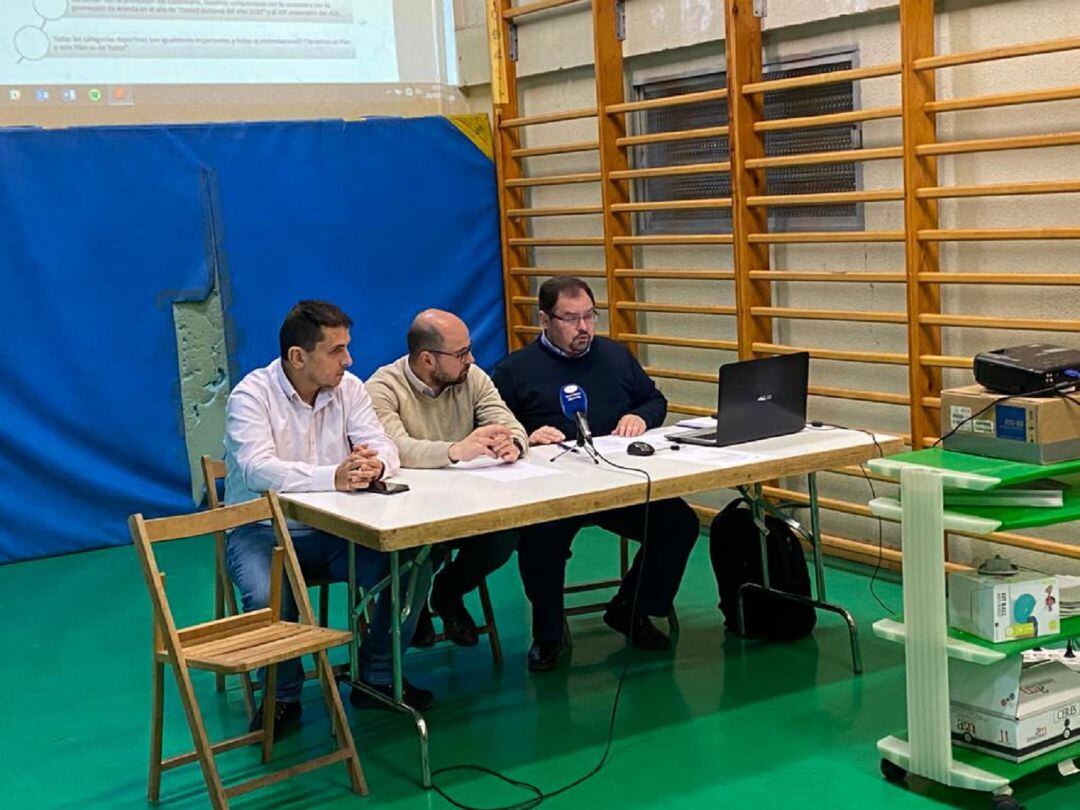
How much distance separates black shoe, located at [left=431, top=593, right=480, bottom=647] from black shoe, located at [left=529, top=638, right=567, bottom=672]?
263mm

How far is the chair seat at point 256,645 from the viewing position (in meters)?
3.27

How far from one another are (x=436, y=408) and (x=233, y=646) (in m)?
1.19

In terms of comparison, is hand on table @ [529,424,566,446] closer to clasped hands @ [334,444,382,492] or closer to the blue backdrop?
clasped hands @ [334,444,382,492]

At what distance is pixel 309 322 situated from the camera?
157 inches

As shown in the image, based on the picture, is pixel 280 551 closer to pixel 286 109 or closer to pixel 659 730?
pixel 659 730

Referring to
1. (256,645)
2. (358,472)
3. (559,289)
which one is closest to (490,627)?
(358,472)

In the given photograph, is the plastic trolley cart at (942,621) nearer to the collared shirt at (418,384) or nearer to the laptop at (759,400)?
the laptop at (759,400)

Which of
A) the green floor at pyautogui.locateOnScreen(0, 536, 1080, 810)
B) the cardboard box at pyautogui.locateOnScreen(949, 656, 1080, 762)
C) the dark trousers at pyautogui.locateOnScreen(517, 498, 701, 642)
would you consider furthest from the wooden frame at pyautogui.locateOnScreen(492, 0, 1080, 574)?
the cardboard box at pyautogui.locateOnScreen(949, 656, 1080, 762)

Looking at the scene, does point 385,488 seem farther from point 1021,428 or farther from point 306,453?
point 1021,428

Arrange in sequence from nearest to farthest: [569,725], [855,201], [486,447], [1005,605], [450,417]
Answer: [1005,605]
[569,725]
[486,447]
[450,417]
[855,201]

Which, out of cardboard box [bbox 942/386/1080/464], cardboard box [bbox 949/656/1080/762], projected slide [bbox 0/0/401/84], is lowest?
cardboard box [bbox 949/656/1080/762]

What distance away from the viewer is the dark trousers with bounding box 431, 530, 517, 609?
14.3 feet

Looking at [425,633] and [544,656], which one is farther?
[425,633]

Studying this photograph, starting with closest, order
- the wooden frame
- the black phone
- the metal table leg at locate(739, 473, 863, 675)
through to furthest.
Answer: the black phone
the metal table leg at locate(739, 473, 863, 675)
the wooden frame
